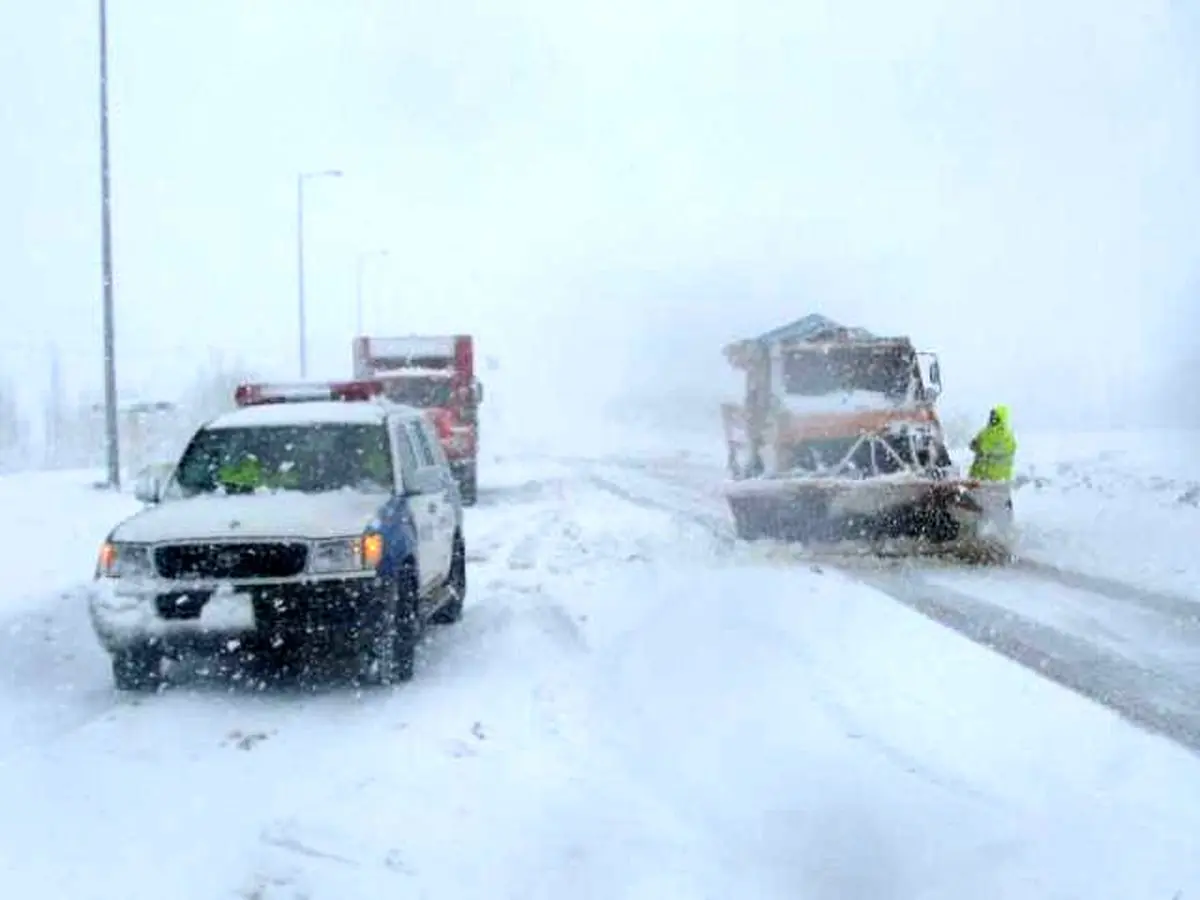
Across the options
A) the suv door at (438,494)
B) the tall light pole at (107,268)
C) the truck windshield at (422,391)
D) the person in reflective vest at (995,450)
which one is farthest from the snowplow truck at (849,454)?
the tall light pole at (107,268)

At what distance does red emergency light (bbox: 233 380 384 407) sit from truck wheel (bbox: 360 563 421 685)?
12.4 feet

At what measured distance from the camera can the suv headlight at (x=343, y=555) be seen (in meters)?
7.34

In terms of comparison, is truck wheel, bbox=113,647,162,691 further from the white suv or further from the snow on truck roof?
the snow on truck roof

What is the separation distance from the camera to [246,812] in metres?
5.49

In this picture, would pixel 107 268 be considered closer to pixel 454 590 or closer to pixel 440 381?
pixel 440 381

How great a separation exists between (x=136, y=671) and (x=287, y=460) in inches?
67.2

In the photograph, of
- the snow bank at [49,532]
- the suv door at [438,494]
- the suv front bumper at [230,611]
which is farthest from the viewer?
the snow bank at [49,532]

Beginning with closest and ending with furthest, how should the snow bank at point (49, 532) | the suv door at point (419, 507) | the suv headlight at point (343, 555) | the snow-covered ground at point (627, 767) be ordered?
A: 1. the snow-covered ground at point (627, 767)
2. the suv headlight at point (343, 555)
3. the suv door at point (419, 507)
4. the snow bank at point (49, 532)

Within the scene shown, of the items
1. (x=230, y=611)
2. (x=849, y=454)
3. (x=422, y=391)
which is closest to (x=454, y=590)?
(x=230, y=611)

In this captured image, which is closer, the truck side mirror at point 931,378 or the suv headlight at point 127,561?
the suv headlight at point 127,561

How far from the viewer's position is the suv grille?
730 cm

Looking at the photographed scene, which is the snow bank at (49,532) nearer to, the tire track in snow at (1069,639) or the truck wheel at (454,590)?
the truck wheel at (454,590)

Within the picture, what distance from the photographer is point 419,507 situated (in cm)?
874

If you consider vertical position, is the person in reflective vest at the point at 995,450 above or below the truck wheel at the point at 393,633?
above
